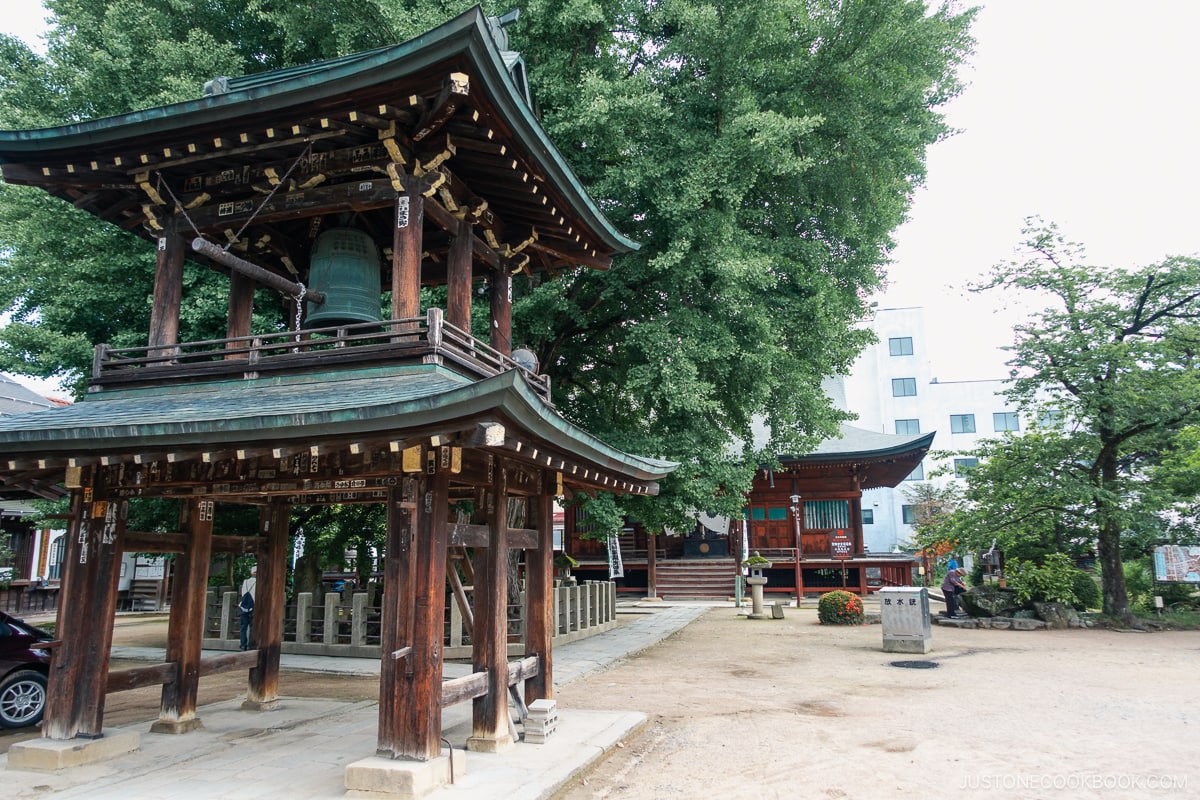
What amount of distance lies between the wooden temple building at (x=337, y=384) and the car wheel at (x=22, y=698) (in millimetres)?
2308

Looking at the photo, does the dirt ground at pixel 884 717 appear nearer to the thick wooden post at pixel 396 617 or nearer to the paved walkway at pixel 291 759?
the paved walkway at pixel 291 759

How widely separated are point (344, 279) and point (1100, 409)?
18995 mm

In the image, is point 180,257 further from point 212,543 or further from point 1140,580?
point 1140,580

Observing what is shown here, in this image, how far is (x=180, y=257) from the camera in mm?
8336

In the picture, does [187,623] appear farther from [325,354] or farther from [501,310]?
[501,310]

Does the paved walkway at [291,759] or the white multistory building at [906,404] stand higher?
the white multistory building at [906,404]

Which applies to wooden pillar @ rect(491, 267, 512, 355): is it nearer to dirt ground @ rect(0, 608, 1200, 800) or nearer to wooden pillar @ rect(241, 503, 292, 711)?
wooden pillar @ rect(241, 503, 292, 711)

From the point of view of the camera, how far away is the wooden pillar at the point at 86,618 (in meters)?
7.07

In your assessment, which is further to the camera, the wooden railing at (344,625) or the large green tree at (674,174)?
the wooden railing at (344,625)

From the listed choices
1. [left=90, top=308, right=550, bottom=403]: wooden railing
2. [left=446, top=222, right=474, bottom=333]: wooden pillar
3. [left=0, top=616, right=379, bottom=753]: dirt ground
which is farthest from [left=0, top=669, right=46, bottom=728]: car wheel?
[left=446, top=222, right=474, bottom=333]: wooden pillar

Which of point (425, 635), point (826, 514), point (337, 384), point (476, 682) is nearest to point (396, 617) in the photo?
point (425, 635)

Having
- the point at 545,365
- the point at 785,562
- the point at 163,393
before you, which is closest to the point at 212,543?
the point at 163,393

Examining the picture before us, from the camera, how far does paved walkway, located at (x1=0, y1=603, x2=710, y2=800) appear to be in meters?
6.18

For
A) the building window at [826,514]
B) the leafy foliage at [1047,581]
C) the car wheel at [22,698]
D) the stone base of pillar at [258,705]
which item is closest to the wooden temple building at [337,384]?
the stone base of pillar at [258,705]
